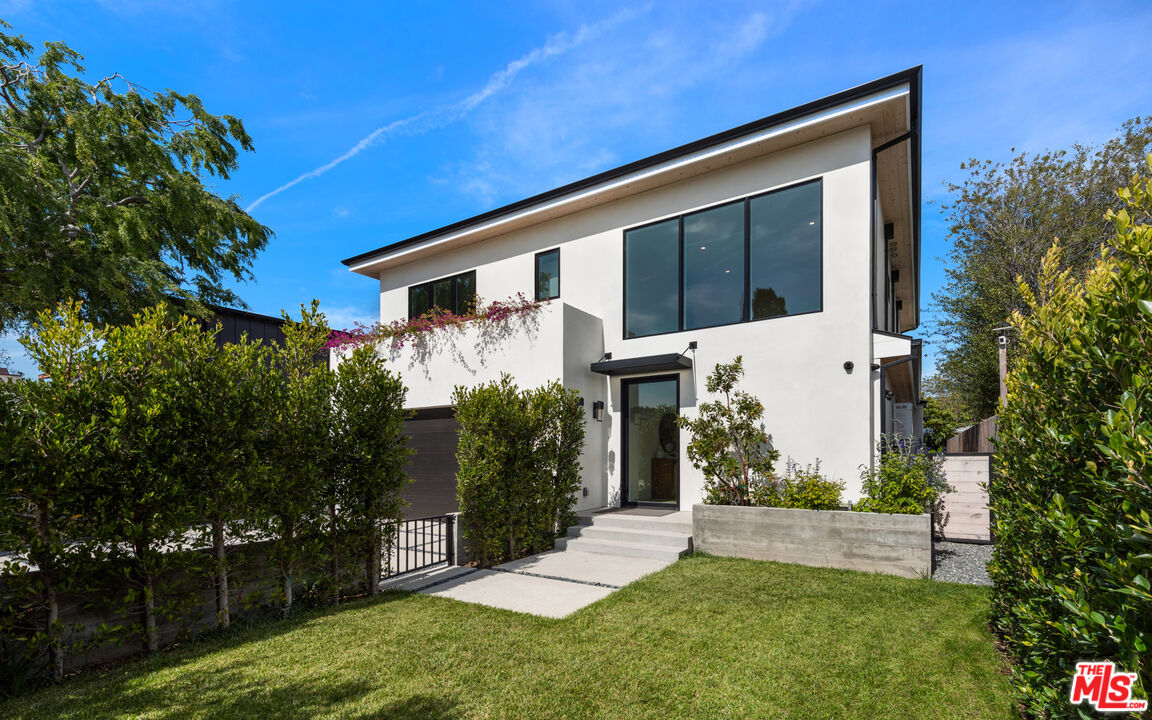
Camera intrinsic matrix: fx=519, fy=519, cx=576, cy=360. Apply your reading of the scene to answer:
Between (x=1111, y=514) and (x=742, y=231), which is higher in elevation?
(x=742, y=231)

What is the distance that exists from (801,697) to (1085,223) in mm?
22982

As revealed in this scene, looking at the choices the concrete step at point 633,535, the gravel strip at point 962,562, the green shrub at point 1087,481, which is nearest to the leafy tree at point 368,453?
the concrete step at point 633,535

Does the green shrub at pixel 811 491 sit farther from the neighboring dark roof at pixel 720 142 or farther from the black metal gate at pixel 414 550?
the neighboring dark roof at pixel 720 142

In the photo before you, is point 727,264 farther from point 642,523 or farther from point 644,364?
point 642,523

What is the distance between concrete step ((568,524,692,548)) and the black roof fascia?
105 inches

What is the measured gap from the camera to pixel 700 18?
7.83 m

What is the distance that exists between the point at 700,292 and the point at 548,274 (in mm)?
3327

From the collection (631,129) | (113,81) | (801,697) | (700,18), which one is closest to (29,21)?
(113,81)

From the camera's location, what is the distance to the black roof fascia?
8.73 meters

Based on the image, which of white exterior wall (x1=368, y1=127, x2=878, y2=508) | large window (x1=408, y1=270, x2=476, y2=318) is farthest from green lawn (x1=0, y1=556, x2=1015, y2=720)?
large window (x1=408, y1=270, x2=476, y2=318)

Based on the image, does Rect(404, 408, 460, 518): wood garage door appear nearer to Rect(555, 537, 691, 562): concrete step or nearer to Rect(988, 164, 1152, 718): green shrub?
Rect(555, 537, 691, 562): concrete step

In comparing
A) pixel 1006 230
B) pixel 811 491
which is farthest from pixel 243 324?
pixel 1006 230

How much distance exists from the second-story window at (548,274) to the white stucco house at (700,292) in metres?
0.04

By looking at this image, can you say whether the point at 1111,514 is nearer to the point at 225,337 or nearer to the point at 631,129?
the point at 631,129
